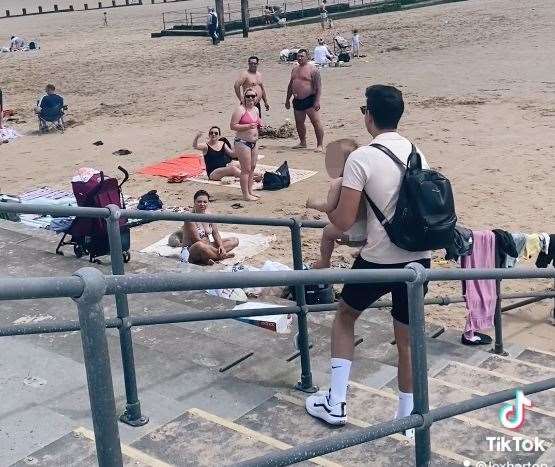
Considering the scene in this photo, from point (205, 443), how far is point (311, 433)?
51 cm

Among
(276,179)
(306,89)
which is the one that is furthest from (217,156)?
(306,89)

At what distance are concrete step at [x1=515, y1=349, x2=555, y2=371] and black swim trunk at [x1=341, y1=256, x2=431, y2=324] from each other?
222cm

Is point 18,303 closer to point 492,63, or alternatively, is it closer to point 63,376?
point 63,376

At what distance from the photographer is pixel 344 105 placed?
17.4 m

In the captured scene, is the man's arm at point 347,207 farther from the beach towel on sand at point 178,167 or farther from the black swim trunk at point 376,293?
the beach towel on sand at point 178,167

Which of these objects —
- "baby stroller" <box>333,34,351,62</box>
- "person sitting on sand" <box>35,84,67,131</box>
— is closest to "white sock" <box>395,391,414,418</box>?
"person sitting on sand" <box>35,84,67,131</box>

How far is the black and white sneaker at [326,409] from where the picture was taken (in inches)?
147

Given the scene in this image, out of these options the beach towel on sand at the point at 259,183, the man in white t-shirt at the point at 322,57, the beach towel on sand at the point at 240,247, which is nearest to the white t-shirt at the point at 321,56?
the man in white t-shirt at the point at 322,57

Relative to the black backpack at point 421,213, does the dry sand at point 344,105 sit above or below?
below

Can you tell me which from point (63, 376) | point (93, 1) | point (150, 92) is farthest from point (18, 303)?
point (93, 1)

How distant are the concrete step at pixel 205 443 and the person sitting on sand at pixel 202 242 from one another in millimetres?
4566

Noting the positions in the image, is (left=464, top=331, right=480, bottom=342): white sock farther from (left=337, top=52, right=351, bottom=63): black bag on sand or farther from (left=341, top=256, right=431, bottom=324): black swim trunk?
(left=337, top=52, right=351, bottom=63): black bag on sand

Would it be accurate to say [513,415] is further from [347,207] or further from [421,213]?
[347,207]

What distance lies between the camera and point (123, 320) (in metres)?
3.78
